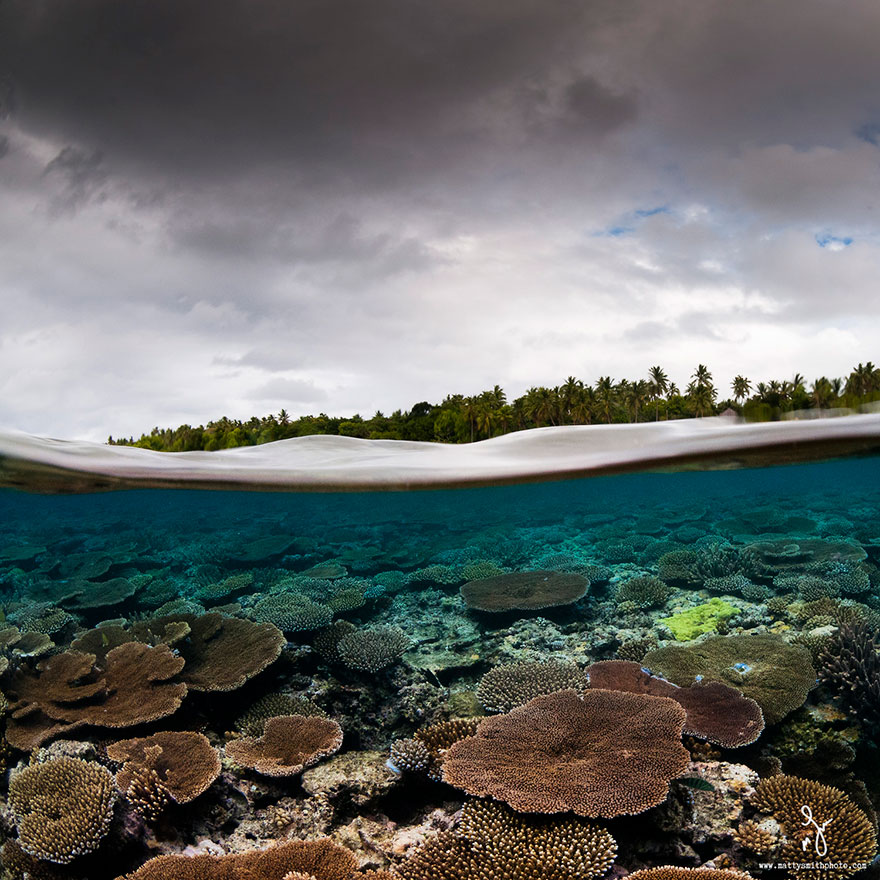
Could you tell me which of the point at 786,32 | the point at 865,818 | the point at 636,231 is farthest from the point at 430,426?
the point at 865,818

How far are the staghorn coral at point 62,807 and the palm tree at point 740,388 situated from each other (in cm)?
1240

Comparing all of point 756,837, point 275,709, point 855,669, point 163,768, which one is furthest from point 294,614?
point 855,669

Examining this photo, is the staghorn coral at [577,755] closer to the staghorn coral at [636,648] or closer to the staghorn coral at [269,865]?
the staghorn coral at [269,865]

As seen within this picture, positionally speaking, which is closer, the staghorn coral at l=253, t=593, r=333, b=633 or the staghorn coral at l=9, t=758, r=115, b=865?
the staghorn coral at l=9, t=758, r=115, b=865

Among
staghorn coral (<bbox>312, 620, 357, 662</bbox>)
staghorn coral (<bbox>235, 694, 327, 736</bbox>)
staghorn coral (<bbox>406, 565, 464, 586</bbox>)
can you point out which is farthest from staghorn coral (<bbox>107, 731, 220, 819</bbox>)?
staghorn coral (<bbox>406, 565, 464, 586</bbox>)

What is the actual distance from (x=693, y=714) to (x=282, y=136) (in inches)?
368

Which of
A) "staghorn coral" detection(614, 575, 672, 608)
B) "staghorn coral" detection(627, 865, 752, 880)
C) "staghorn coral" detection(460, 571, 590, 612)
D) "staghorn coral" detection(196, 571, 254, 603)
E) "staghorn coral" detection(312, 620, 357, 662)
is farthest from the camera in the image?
"staghorn coral" detection(196, 571, 254, 603)

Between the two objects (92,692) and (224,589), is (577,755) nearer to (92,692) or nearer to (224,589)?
(92,692)

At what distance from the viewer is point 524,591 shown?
11539mm

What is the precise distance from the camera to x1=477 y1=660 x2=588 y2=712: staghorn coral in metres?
6.95

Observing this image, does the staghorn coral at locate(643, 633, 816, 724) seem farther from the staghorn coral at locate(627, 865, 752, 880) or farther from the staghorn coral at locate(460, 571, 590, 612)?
the staghorn coral at locate(627, 865, 752, 880)

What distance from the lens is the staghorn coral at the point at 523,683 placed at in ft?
22.8
